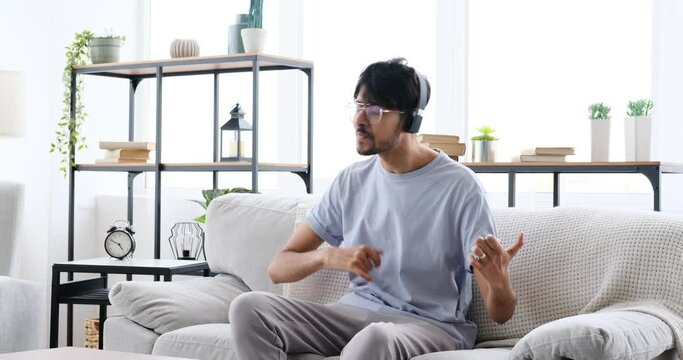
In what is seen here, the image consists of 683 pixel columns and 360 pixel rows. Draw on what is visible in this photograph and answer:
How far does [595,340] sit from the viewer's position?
2.06m

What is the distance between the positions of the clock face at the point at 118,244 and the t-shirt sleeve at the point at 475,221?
2019 millimetres

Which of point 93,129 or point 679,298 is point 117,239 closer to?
point 93,129

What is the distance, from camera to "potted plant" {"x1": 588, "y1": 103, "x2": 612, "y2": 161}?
11.6ft

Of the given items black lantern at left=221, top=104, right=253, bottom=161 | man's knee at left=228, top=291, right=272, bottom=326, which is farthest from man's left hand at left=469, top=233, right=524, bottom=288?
black lantern at left=221, top=104, right=253, bottom=161

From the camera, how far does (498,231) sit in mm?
2816

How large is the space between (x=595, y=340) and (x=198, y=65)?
2763 mm

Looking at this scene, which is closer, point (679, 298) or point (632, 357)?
point (632, 357)

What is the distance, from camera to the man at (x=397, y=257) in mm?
2506

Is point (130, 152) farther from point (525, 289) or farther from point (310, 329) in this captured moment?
point (525, 289)

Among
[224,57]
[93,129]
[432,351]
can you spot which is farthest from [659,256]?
[93,129]

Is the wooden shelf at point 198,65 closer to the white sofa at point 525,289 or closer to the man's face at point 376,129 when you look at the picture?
the white sofa at point 525,289

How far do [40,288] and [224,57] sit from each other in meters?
1.17

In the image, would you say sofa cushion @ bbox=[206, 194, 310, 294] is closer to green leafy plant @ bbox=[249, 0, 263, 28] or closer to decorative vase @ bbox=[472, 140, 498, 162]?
decorative vase @ bbox=[472, 140, 498, 162]

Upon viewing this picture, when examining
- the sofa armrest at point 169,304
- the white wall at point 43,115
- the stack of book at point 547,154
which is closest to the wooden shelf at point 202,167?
the white wall at point 43,115
